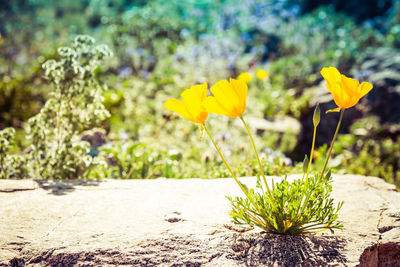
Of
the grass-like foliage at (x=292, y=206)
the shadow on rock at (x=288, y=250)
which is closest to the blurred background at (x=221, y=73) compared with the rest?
the grass-like foliage at (x=292, y=206)

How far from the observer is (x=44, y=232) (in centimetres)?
183

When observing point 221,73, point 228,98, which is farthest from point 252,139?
point 221,73

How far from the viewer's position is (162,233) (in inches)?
70.4

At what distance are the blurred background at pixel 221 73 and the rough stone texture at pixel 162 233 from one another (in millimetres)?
971

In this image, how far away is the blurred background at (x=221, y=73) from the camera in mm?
4125

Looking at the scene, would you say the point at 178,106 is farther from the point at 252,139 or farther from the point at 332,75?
the point at 332,75

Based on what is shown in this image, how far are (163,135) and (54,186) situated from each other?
2.59 meters

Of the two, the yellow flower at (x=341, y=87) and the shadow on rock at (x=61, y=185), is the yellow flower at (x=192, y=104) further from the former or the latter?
the shadow on rock at (x=61, y=185)

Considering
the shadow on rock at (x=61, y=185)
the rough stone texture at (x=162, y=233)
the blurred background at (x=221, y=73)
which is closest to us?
the rough stone texture at (x=162, y=233)

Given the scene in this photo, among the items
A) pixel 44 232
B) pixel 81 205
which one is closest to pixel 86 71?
pixel 81 205

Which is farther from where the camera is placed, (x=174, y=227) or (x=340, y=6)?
(x=340, y=6)

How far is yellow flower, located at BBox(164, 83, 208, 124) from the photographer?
5.23 ft

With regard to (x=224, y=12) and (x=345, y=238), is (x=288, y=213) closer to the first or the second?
(x=345, y=238)

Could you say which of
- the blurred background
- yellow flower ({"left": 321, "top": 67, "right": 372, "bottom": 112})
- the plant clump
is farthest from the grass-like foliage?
the blurred background
